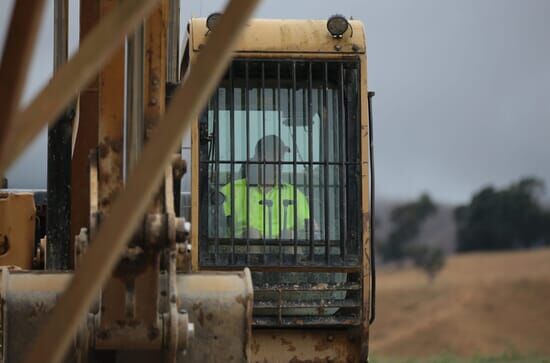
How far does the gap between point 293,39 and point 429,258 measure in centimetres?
4847

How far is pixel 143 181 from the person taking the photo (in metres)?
4.26

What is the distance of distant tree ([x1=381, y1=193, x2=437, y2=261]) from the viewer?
6206 centimetres

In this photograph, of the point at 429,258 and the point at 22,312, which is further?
the point at 429,258

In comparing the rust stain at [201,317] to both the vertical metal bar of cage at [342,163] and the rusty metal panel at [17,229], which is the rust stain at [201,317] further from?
the vertical metal bar of cage at [342,163]

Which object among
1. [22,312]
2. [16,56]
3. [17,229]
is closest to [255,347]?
[17,229]

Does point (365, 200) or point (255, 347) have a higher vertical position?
point (365, 200)

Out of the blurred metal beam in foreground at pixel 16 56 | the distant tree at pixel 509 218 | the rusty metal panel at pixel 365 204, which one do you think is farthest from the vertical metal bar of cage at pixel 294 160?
the distant tree at pixel 509 218

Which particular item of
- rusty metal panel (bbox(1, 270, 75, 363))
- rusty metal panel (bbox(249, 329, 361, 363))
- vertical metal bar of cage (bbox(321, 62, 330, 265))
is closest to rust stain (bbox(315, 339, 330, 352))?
rusty metal panel (bbox(249, 329, 361, 363))

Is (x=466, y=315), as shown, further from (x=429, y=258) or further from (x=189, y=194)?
(x=189, y=194)

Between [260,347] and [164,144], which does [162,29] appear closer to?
[164,144]

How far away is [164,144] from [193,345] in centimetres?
290

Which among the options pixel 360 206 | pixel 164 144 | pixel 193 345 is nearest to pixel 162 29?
pixel 193 345

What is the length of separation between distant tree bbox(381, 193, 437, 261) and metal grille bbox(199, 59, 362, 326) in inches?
2012

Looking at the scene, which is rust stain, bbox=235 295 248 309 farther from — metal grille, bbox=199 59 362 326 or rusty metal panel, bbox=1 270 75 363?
metal grille, bbox=199 59 362 326
